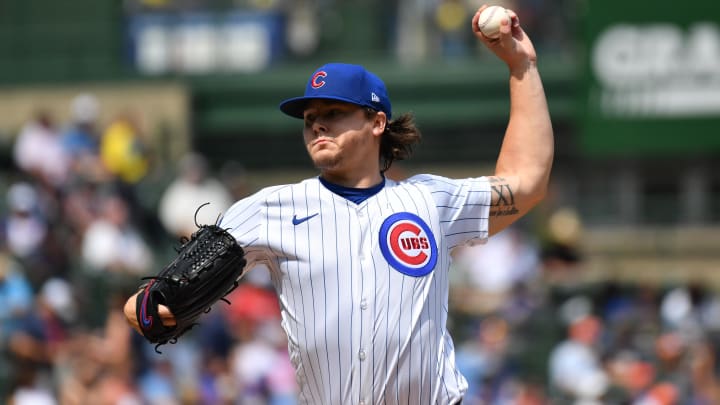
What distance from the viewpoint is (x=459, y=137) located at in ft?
50.5

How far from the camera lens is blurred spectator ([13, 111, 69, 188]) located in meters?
12.1

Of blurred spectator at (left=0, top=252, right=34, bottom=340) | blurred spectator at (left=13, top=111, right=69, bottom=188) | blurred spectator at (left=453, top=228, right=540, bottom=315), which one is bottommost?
blurred spectator at (left=453, top=228, right=540, bottom=315)

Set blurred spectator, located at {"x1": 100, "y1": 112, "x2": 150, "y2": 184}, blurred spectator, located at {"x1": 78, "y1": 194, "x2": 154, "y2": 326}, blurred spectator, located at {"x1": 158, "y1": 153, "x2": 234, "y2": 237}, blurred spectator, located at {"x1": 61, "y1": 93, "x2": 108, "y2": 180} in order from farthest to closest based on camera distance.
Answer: blurred spectator, located at {"x1": 100, "y1": 112, "x2": 150, "y2": 184} < blurred spectator, located at {"x1": 61, "y1": 93, "x2": 108, "y2": 180} < blurred spectator, located at {"x1": 158, "y1": 153, "x2": 234, "y2": 237} < blurred spectator, located at {"x1": 78, "y1": 194, "x2": 154, "y2": 326}

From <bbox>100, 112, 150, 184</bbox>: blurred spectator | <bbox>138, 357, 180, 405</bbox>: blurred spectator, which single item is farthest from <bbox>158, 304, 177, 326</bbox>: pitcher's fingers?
<bbox>100, 112, 150, 184</bbox>: blurred spectator

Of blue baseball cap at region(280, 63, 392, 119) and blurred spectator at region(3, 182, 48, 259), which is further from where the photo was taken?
blurred spectator at region(3, 182, 48, 259)

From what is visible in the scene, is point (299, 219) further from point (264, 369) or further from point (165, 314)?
point (264, 369)

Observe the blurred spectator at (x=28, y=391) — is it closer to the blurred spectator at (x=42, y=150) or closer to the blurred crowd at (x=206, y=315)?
the blurred crowd at (x=206, y=315)

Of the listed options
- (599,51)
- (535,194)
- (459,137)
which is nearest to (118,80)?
(459,137)

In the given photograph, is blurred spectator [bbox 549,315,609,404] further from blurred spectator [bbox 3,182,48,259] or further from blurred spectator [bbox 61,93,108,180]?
blurred spectator [bbox 61,93,108,180]

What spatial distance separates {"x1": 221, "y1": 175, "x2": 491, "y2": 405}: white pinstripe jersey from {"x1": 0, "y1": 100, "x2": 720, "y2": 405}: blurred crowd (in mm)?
4905

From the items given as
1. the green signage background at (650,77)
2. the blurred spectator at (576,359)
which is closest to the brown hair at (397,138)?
the blurred spectator at (576,359)

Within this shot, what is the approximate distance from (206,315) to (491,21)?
21.2 feet

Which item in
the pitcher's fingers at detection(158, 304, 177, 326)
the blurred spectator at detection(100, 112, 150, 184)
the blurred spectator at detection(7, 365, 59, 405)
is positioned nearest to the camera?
the pitcher's fingers at detection(158, 304, 177, 326)

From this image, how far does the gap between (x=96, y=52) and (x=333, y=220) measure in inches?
490
